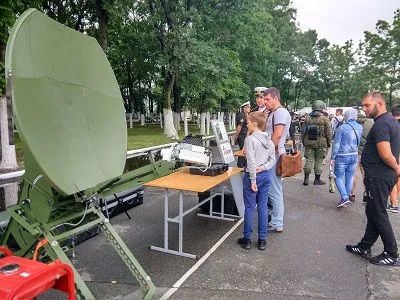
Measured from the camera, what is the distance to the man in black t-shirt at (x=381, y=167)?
420 cm

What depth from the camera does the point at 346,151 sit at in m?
6.79

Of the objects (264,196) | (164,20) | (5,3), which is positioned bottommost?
(264,196)

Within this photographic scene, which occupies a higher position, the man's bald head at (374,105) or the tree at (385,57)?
the tree at (385,57)

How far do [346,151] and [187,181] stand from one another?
11.7 feet

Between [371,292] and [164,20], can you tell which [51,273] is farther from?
[164,20]

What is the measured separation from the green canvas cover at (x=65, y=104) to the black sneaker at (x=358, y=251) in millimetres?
3210

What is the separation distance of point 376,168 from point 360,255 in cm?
117

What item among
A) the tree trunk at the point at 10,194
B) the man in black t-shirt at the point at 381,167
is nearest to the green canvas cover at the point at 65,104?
the man in black t-shirt at the point at 381,167

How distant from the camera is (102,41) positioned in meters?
14.8

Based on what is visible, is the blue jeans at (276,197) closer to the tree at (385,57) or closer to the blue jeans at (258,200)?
the blue jeans at (258,200)

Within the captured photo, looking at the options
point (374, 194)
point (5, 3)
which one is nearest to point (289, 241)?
point (374, 194)

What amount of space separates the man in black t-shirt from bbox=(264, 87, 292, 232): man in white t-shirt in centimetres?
110

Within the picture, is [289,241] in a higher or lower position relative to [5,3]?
lower

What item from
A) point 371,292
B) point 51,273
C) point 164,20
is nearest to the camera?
point 51,273
